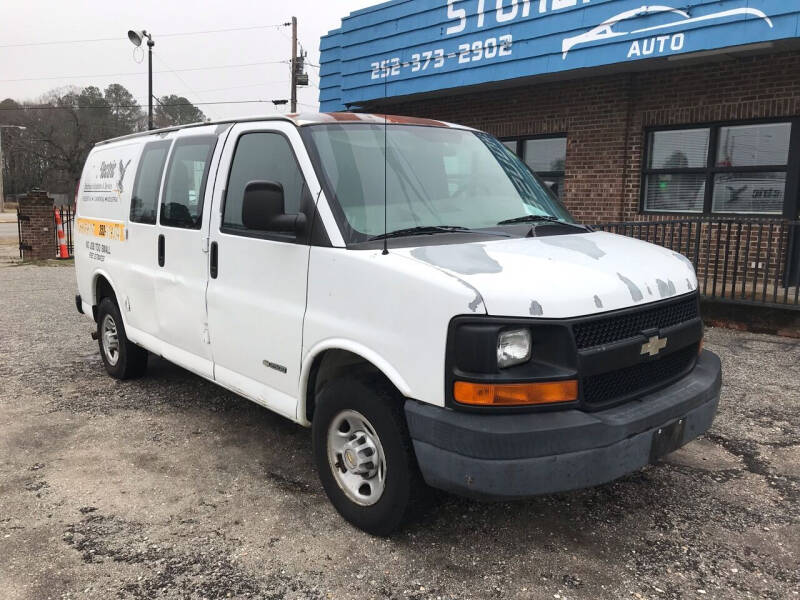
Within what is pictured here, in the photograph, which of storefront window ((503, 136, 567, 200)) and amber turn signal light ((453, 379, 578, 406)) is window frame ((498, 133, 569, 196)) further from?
amber turn signal light ((453, 379, 578, 406))

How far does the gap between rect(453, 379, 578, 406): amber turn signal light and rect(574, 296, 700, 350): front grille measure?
0.21m

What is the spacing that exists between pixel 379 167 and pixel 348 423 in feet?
4.38

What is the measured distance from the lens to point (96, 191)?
579 centimetres

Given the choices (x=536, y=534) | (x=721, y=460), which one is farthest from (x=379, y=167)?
(x=721, y=460)

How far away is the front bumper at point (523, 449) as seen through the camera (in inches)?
98.5

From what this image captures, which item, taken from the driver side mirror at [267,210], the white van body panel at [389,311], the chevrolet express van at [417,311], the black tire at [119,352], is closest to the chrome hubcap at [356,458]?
the chevrolet express van at [417,311]

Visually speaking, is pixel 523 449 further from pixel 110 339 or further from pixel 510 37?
pixel 510 37

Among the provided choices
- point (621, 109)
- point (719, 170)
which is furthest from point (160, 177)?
point (719, 170)

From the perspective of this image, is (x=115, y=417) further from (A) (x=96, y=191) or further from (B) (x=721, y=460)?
(B) (x=721, y=460)

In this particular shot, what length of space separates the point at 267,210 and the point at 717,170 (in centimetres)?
796

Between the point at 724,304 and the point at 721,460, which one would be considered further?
the point at 724,304

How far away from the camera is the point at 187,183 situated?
4.35m

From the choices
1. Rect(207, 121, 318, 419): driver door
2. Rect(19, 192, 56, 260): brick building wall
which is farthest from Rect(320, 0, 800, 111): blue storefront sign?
Rect(19, 192, 56, 260): brick building wall

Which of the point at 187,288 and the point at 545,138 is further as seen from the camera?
the point at 545,138
